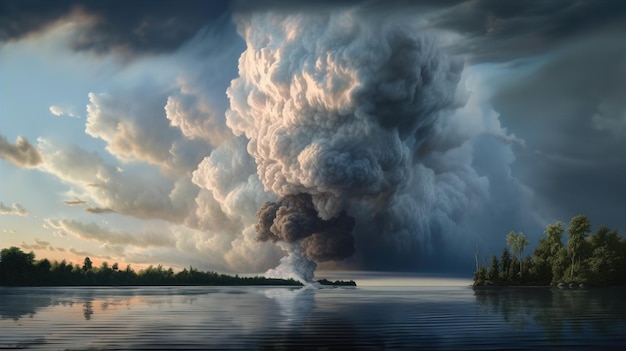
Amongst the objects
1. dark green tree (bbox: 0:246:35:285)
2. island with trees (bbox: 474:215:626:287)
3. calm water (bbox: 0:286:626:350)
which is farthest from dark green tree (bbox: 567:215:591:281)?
dark green tree (bbox: 0:246:35:285)

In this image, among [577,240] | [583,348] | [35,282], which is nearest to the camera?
[583,348]

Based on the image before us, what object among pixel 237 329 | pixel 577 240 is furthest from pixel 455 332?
pixel 577 240

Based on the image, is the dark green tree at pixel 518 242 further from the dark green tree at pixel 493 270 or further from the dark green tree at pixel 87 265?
the dark green tree at pixel 87 265

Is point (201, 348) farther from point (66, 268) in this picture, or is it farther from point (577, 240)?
point (66, 268)

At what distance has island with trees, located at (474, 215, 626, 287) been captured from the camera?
456ft

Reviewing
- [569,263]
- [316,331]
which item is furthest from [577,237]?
[316,331]

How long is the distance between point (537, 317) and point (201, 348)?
28086mm

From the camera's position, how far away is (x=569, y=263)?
5714 inches

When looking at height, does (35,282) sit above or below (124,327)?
above

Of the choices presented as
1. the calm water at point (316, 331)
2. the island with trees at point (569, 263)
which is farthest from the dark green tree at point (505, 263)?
the calm water at point (316, 331)

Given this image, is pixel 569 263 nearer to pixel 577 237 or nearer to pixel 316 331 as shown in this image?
pixel 577 237

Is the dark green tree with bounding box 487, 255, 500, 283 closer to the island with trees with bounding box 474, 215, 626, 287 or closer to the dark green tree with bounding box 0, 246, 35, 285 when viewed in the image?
the island with trees with bounding box 474, 215, 626, 287

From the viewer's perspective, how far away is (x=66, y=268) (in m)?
176

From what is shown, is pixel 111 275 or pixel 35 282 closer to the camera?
pixel 35 282
